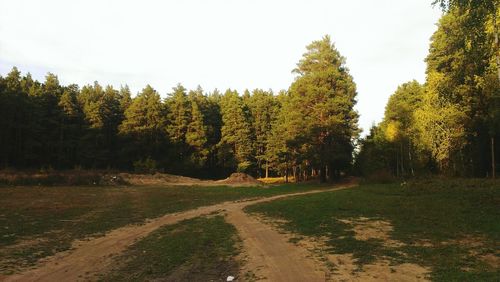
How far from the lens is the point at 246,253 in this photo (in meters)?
11.8

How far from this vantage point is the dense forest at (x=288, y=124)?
3903cm

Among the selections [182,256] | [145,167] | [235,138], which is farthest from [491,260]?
[235,138]

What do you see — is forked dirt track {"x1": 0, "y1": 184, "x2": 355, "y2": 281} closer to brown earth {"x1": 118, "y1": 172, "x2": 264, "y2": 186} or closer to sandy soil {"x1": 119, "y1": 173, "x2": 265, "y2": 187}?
sandy soil {"x1": 119, "y1": 173, "x2": 265, "y2": 187}

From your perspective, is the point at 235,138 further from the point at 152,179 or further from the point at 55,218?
the point at 55,218

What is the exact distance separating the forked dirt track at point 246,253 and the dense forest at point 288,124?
13.7 m

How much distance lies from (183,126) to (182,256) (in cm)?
6668

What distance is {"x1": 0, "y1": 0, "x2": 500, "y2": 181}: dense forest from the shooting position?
128 ft

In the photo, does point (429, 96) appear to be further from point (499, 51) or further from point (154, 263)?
point (154, 263)

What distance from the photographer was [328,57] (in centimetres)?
5094

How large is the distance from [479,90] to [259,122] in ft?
159

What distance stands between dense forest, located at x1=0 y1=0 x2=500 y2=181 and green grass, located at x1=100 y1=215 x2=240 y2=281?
14.9m

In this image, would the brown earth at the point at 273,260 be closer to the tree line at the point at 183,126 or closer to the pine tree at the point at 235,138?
the tree line at the point at 183,126

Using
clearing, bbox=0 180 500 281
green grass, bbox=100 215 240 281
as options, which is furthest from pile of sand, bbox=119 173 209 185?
green grass, bbox=100 215 240 281

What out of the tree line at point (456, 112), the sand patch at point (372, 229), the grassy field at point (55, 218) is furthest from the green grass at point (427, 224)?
the grassy field at point (55, 218)
